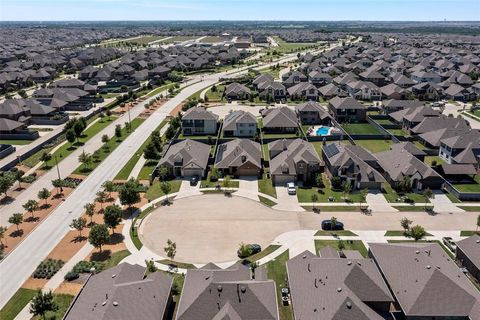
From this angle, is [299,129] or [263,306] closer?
[263,306]

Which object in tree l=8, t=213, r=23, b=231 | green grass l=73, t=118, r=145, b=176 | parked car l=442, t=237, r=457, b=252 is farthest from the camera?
green grass l=73, t=118, r=145, b=176

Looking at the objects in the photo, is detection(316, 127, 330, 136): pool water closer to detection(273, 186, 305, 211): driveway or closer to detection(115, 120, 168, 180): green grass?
detection(273, 186, 305, 211): driveway

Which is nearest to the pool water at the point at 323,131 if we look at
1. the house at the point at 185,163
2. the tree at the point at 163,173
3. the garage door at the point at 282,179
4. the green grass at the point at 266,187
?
the garage door at the point at 282,179

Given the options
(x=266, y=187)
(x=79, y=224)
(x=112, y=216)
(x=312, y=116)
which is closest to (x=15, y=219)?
(x=79, y=224)

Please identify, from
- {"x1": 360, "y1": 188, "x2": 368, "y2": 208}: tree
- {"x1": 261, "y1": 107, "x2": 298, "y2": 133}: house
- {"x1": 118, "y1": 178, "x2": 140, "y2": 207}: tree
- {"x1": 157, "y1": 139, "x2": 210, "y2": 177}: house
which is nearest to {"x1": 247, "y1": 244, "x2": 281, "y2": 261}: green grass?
{"x1": 360, "y1": 188, "x2": 368, "y2": 208}: tree

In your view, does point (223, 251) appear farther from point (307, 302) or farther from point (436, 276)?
point (436, 276)

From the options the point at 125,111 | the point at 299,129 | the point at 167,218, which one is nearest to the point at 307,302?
the point at 167,218

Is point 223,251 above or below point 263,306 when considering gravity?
below
